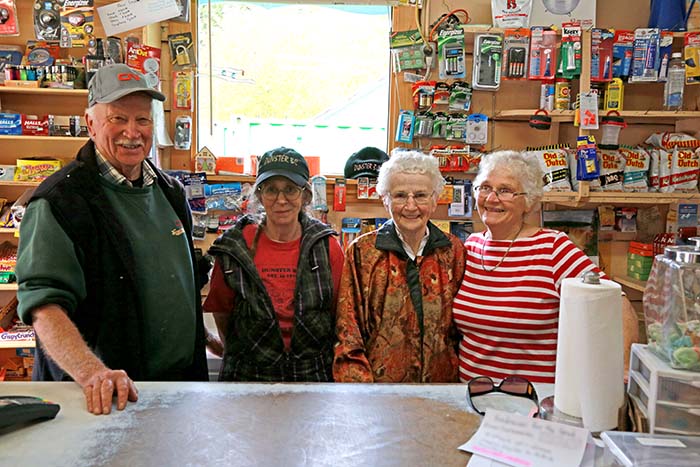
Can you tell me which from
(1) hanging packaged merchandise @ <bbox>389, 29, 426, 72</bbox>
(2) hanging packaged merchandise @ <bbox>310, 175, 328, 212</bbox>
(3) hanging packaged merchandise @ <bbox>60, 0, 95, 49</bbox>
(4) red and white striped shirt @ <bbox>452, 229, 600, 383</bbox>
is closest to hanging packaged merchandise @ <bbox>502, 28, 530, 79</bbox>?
(1) hanging packaged merchandise @ <bbox>389, 29, 426, 72</bbox>

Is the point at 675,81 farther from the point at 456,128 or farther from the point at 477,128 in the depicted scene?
the point at 456,128

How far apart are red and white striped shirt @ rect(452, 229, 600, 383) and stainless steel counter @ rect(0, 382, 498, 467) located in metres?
0.44

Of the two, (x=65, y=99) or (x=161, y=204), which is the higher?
(x=65, y=99)

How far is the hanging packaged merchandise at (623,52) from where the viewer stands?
3254 millimetres

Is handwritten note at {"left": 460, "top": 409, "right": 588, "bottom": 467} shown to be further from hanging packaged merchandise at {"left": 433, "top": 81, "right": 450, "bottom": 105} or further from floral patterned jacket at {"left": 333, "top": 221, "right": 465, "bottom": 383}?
hanging packaged merchandise at {"left": 433, "top": 81, "right": 450, "bottom": 105}

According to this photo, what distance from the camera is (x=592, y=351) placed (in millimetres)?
1133

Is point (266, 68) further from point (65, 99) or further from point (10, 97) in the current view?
point (10, 97)

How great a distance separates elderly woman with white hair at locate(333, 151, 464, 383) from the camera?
184 cm

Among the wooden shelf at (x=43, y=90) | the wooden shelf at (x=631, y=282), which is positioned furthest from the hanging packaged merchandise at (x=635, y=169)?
the wooden shelf at (x=43, y=90)

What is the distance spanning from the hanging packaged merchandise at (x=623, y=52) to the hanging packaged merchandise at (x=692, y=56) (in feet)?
0.95

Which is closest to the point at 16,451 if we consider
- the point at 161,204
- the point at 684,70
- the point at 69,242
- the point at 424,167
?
the point at 69,242

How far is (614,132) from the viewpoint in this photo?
332 cm

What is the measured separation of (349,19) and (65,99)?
1873 mm

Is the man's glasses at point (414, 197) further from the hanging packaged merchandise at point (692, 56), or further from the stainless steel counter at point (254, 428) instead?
the hanging packaged merchandise at point (692, 56)
